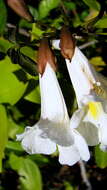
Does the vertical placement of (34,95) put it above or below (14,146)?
above

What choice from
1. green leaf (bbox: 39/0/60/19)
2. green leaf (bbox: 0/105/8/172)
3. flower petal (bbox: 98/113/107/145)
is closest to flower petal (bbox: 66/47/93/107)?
flower petal (bbox: 98/113/107/145)

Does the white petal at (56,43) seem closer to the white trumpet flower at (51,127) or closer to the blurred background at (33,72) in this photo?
the blurred background at (33,72)

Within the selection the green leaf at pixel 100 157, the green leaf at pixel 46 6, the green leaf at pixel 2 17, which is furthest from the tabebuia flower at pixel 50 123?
the green leaf at pixel 46 6

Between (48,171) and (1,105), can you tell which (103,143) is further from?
(48,171)

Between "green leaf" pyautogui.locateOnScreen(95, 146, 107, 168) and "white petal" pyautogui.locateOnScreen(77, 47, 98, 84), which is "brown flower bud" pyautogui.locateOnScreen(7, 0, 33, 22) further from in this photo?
"green leaf" pyautogui.locateOnScreen(95, 146, 107, 168)

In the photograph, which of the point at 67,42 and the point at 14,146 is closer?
the point at 67,42

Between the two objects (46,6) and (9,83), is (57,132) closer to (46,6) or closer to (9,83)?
(9,83)

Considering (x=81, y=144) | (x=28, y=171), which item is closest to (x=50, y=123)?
(x=81, y=144)

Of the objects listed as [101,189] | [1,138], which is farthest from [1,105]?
[101,189]
